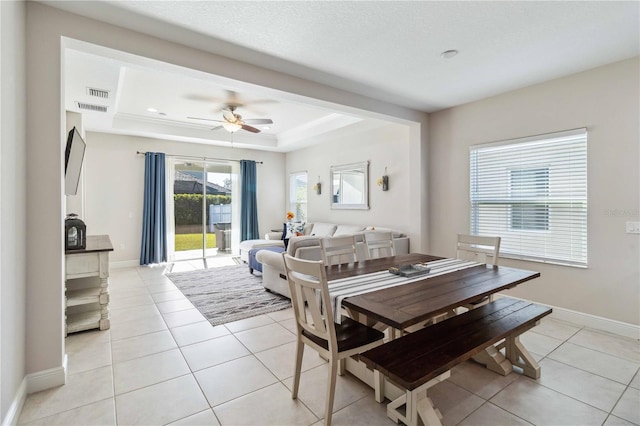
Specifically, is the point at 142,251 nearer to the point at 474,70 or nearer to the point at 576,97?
the point at 474,70

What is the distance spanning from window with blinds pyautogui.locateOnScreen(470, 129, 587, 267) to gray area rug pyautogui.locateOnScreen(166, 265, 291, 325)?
2.96 meters

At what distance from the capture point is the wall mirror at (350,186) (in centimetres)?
580

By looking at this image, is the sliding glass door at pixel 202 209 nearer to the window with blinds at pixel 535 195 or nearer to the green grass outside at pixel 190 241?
the green grass outside at pixel 190 241

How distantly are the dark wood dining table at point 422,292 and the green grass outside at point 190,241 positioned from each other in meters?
5.33

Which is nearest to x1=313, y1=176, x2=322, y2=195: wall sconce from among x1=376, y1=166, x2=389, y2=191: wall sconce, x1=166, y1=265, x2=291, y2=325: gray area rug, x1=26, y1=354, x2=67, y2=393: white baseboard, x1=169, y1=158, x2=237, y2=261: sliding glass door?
x1=376, y1=166, x2=389, y2=191: wall sconce

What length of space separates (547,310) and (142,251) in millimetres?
6703

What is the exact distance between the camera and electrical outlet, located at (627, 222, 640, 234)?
2908 millimetres

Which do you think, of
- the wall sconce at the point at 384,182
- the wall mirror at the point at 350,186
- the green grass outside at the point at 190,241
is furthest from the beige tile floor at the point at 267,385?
the green grass outside at the point at 190,241

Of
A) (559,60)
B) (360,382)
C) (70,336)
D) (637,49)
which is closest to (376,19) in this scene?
(559,60)

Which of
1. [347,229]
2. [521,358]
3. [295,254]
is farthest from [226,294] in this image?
[521,358]

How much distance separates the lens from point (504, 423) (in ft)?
5.98

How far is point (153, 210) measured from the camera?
6371 millimetres

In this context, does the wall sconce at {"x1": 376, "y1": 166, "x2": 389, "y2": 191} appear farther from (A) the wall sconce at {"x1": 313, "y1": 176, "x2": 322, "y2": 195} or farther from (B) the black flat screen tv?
(B) the black flat screen tv

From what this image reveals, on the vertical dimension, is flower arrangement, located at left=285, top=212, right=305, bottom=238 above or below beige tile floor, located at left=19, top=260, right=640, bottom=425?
above
